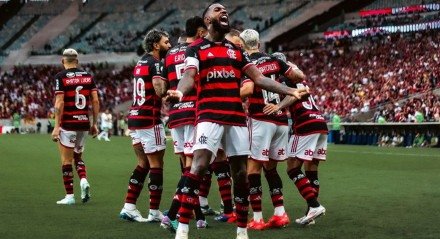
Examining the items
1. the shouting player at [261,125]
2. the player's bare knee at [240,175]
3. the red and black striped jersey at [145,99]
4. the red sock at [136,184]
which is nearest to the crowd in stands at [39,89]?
the red sock at [136,184]

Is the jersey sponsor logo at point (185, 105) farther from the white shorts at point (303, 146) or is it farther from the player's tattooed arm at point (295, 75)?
the white shorts at point (303, 146)

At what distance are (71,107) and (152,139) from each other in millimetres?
2655

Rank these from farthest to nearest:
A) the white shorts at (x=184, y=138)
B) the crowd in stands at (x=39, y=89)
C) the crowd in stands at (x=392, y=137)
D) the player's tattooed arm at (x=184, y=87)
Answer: the crowd in stands at (x=39, y=89) → the crowd in stands at (x=392, y=137) → the white shorts at (x=184, y=138) → the player's tattooed arm at (x=184, y=87)

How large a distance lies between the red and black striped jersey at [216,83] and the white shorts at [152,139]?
92.9 inches

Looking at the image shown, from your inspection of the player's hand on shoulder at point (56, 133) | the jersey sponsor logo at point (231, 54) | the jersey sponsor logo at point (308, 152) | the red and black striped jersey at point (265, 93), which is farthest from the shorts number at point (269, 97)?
the player's hand on shoulder at point (56, 133)

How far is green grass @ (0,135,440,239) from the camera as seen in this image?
31.5ft

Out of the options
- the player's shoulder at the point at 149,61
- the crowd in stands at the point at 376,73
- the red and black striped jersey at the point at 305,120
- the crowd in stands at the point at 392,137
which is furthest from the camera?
the crowd in stands at the point at 376,73

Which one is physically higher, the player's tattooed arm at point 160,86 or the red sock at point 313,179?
the player's tattooed arm at point 160,86

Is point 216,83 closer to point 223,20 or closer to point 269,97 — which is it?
point 223,20

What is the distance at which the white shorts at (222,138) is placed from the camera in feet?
27.1

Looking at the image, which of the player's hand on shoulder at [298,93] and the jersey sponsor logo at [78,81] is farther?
the jersey sponsor logo at [78,81]

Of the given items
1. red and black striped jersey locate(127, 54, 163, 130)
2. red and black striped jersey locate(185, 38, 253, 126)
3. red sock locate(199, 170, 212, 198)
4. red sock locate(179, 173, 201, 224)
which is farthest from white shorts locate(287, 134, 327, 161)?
red sock locate(179, 173, 201, 224)

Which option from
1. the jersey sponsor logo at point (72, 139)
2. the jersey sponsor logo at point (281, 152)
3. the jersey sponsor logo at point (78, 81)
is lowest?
the jersey sponsor logo at point (281, 152)

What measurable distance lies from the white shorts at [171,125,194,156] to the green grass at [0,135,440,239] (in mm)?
979
